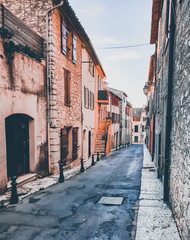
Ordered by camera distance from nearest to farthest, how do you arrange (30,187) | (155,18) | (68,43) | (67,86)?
1. (30,187)
2. (67,86)
3. (68,43)
4. (155,18)

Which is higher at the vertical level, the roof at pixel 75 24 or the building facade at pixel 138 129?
the roof at pixel 75 24

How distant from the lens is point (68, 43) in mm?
11141

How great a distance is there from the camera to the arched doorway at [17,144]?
22.5 feet

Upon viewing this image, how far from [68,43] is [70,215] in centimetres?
953

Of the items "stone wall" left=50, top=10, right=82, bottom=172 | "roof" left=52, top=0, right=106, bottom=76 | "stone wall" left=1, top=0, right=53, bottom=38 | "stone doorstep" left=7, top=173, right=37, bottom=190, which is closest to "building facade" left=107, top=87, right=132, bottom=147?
"roof" left=52, top=0, right=106, bottom=76

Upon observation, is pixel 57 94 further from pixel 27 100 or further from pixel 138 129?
pixel 138 129

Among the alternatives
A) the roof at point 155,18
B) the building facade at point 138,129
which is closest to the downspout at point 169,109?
the roof at point 155,18

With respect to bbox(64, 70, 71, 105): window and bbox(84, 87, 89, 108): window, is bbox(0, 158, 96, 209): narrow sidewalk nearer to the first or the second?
bbox(64, 70, 71, 105): window

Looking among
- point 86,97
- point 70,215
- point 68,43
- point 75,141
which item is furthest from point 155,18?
point 70,215

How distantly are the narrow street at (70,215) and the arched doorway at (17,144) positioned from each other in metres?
1.51

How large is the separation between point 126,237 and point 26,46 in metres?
7.32

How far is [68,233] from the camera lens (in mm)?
3875

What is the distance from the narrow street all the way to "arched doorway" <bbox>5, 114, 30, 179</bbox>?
151 centimetres

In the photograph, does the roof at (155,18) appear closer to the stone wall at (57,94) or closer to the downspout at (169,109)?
the stone wall at (57,94)
